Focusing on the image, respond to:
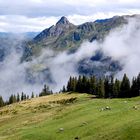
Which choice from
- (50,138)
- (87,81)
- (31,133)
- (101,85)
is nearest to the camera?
(50,138)

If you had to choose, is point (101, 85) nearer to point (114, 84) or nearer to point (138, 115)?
point (114, 84)

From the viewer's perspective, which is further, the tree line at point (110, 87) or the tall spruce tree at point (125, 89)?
the tall spruce tree at point (125, 89)

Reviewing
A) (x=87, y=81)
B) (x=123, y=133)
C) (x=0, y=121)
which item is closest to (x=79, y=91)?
(x=87, y=81)

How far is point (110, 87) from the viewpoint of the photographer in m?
166

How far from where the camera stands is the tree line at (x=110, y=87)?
151750 millimetres

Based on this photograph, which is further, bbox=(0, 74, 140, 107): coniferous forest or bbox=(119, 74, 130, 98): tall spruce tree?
bbox=(119, 74, 130, 98): tall spruce tree

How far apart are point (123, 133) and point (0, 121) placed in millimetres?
62126

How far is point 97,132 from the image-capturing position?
202ft

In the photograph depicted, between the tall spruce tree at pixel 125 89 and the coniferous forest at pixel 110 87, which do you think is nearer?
the coniferous forest at pixel 110 87

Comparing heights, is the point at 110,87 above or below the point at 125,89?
below

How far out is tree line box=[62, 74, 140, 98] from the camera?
152 m

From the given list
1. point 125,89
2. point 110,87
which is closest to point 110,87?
point 110,87

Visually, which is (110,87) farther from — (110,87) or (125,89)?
(125,89)

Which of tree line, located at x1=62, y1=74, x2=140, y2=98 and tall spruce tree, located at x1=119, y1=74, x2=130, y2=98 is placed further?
tall spruce tree, located at x1=119, y1=74, x2=130, y2=98
